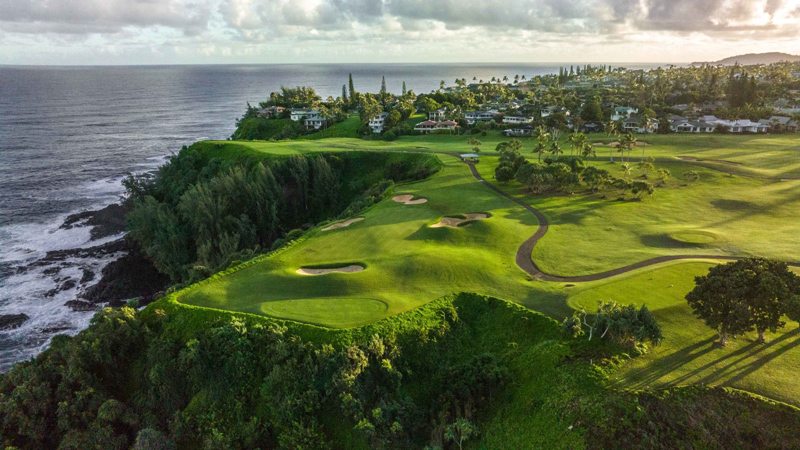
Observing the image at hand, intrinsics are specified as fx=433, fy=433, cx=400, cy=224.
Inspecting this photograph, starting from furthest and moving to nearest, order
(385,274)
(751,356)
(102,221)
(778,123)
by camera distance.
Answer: (778,123)
(102,221)
(385,274)
(751,356)

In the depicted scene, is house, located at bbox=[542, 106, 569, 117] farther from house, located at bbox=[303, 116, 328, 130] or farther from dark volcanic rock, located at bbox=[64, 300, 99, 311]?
dark volcanic rock, located at bbox=[64, 300, 99, 311]

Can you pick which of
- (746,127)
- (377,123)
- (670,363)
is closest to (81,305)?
(670,363)

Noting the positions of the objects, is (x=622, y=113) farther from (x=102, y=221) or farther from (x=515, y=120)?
(x=102, y=221)

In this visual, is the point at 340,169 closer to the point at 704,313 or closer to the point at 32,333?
the point at 32,333

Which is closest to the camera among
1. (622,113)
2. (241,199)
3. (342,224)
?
(342,224)

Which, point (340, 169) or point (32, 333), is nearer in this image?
point (32, 333)

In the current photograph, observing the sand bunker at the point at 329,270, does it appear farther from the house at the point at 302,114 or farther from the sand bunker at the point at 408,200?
the house at the point at 302,114

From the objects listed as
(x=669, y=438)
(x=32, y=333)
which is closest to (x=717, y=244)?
(x=669, y=438)

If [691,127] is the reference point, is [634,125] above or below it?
above
